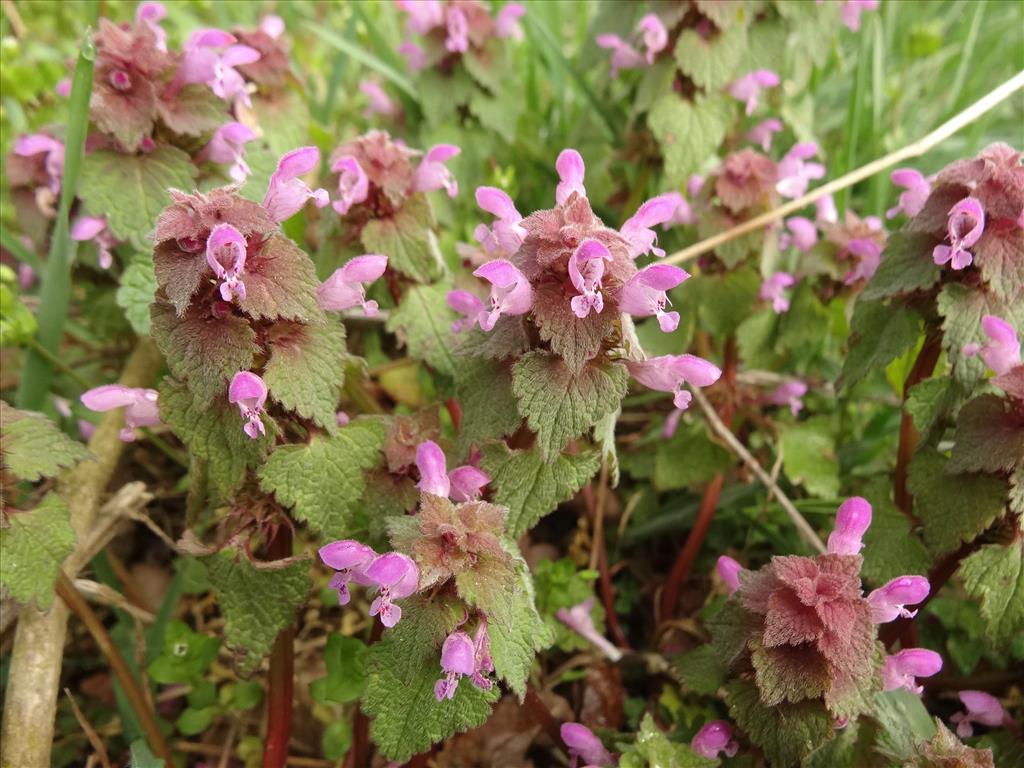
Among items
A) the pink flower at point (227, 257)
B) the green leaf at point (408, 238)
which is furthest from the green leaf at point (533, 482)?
the green leaf at point (408, 238)

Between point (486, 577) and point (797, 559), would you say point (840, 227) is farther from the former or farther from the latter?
point (486, 577)

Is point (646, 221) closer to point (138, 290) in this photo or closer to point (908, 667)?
point (908, 667)

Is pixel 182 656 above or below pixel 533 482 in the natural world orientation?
below

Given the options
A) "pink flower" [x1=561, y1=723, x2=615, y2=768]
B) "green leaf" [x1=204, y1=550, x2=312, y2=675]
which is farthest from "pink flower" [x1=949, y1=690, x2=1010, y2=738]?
"green leaf" [x1=204, y1=550, x2=312, y2=675]

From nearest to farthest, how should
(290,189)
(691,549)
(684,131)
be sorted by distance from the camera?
(290,189) < (691,549) < (684,131)

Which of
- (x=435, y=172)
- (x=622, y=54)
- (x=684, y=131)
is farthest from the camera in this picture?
(x=622, y=54)

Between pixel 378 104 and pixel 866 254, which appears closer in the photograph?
pixel 866 254

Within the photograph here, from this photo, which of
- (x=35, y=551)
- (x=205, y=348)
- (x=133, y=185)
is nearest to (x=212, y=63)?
(x=133, y=185)
